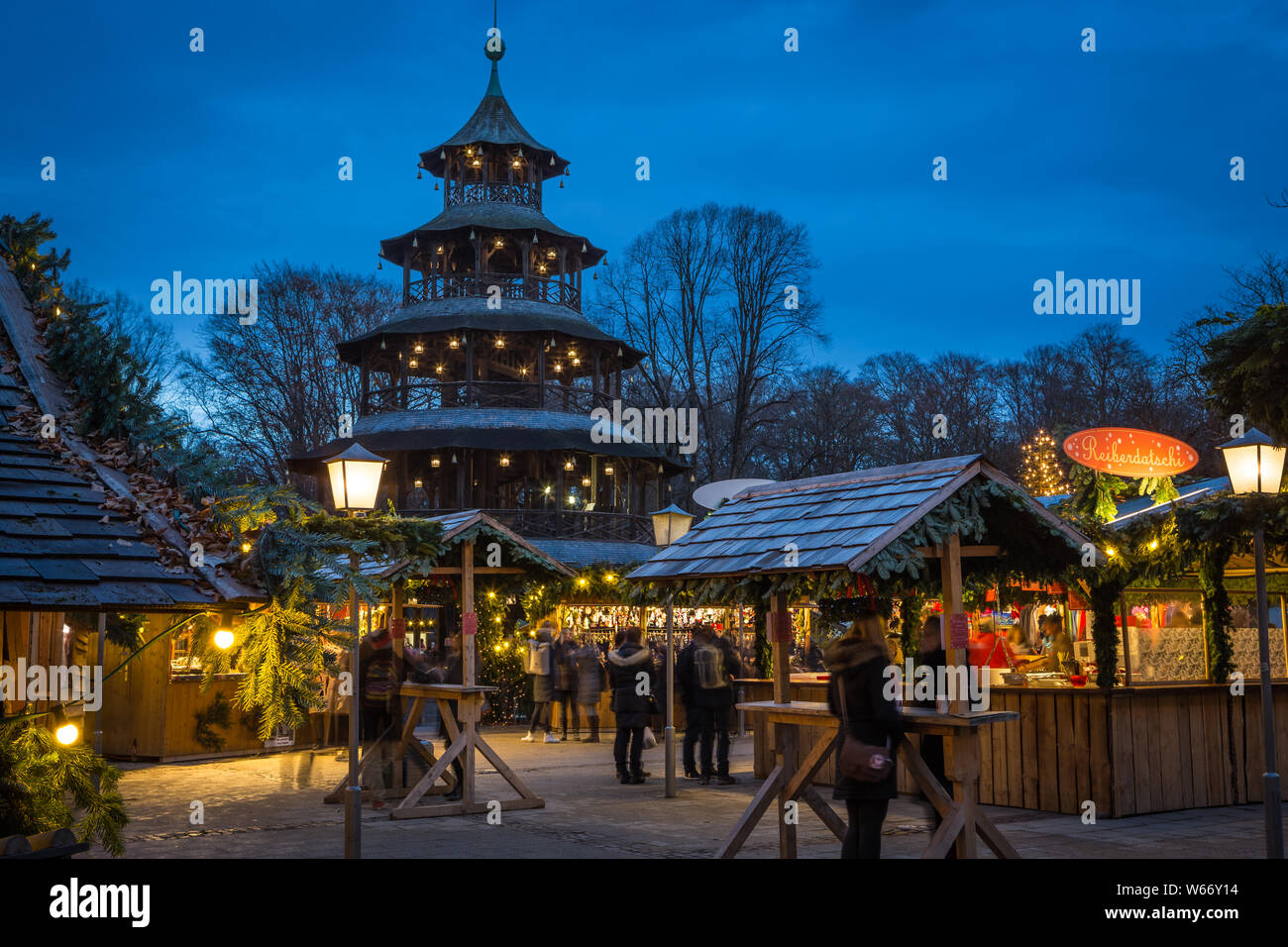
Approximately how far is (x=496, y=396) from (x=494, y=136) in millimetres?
10905

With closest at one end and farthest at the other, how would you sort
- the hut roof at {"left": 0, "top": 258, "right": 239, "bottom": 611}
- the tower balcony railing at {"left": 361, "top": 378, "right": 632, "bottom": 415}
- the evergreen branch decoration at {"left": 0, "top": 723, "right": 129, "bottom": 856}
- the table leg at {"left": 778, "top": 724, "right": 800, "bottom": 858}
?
the hut roof at {"left": 0, "top": 258, "right": 239, "bottom": 611}
the evergreen branch decoration at {"left": 0, "top": 723, "right": 129, "bottom": 856}
the table leg at {"left": 778, "top": 724, "right": 800, "bottom": 858}
the tower balcony railing at {"left": 361, "top": 378, "right": 632, "bottom": 415}

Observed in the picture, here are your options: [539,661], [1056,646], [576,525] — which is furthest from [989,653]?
[576,525]

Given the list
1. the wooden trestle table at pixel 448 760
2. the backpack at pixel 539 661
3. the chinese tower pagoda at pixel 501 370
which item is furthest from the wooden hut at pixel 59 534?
the chinese tower pagoda at pixel 501 370

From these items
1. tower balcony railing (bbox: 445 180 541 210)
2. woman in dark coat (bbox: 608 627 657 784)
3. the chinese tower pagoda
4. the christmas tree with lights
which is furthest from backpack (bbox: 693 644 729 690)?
tower balcony railing (bbox: 445 180 541 210)

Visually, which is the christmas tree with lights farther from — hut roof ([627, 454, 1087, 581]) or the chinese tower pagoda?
hut roof ([627, 454, 1087, 581])

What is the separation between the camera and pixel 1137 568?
12211 mm

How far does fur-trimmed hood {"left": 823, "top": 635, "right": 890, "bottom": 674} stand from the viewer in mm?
7824

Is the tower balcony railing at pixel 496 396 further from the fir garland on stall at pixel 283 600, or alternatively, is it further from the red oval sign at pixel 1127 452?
the fir garland on stall at pixel 283 600

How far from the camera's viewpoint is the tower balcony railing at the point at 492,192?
136 feet

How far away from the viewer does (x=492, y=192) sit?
41594 millimetres

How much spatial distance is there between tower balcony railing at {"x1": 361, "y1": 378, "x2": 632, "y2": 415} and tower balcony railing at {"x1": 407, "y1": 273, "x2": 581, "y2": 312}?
9.64 feet

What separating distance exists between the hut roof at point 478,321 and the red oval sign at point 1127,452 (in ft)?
75.4

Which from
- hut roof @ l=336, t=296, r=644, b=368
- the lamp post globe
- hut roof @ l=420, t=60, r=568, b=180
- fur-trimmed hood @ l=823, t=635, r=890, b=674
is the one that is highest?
hut roof @ l=420, t=60, r=568, b=180
